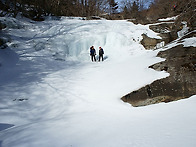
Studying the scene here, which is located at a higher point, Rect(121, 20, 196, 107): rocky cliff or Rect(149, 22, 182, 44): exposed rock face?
Rect(149, 22, 182, 44): exposed rock face

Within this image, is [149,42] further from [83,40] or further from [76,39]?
[76,39]

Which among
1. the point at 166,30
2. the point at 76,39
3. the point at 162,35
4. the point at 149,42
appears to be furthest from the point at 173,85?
the point at 166,30

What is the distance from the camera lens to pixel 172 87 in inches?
124

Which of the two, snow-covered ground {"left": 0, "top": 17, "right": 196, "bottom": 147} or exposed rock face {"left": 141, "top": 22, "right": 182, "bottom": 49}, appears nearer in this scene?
snow-covered ground {"left": 0, "top": 17, "right": 196, "bottom": 147}

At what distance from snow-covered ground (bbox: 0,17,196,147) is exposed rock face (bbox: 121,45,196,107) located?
22 centimetres

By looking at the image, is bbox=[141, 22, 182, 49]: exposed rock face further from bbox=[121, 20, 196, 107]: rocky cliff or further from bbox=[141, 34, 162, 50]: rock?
bbox=[121, 20, 196, 107]: rocky cliff

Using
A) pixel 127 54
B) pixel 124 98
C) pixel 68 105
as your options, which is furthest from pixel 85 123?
pixel 127 54

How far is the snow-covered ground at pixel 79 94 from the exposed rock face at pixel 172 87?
216mm

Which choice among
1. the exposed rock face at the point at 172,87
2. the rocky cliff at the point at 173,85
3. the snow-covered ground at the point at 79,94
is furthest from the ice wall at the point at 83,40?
the exposed rock face at the point at 172,87

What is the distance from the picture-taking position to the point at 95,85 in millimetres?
4305

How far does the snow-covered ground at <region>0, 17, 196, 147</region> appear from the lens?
1.53 m

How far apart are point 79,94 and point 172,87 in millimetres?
3084

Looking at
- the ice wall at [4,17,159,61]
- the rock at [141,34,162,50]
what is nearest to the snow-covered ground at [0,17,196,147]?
the ice wall at [4,17,159,61]

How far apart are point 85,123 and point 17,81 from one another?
423 cm
